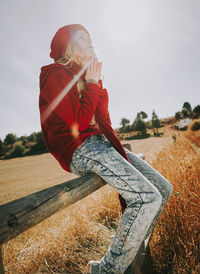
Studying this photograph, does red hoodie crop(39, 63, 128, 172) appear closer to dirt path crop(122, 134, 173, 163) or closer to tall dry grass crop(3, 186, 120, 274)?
tall dry grass crop(3, 186, 120, 274)

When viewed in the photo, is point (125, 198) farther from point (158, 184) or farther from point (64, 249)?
point (64, 249)

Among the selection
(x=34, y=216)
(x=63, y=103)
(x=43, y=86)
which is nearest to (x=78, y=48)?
(x=43, y=86)

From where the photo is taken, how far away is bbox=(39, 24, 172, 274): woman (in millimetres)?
975

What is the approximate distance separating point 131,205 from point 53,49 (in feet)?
4.71

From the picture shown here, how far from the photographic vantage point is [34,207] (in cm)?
68

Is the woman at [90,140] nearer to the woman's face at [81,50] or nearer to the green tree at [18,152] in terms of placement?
the woman's face at [81,50]

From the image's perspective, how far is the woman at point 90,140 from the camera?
3.20ft

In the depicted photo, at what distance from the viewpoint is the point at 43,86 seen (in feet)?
3.83

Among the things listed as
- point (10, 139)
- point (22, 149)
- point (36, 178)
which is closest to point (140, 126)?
point (22, 149)

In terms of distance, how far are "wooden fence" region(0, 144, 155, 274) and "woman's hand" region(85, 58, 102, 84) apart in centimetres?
76

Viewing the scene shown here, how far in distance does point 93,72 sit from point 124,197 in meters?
0.98

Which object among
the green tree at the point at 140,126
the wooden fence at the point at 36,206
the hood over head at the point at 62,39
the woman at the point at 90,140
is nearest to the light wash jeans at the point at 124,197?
the woman at the point at 90,140

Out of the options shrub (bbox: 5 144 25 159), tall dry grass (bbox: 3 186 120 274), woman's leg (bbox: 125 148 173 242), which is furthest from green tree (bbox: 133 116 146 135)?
woman's leg (bbox: 125 148 173 242)

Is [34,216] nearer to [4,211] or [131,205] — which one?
[4,211]
